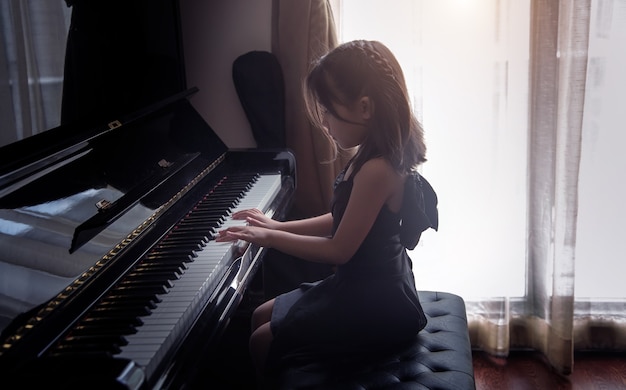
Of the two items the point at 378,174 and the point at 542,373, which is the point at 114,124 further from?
the point at 542,373

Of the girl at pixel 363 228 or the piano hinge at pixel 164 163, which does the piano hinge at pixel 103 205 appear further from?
the piano hinge at pixel 164 163

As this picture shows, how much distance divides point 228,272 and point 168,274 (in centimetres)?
16

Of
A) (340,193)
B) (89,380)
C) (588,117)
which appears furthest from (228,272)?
(588,117)

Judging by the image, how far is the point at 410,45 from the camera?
7.98ft

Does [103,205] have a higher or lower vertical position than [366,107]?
lower

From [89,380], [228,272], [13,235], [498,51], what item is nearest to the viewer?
[89,380]

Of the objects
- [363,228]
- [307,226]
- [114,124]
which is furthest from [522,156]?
[114,124]

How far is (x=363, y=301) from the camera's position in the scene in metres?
1.66

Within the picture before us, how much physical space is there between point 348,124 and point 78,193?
1.98 ft

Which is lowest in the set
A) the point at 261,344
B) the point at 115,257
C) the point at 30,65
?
the point at 261,344

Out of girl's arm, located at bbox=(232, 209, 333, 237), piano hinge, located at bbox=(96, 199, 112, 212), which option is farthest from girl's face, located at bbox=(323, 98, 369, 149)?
piano hinge, located at bbox=(96, 199, 112, 212)

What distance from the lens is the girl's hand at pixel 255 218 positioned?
1.77m

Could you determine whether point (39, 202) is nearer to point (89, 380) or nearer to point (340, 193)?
point (89, 380)

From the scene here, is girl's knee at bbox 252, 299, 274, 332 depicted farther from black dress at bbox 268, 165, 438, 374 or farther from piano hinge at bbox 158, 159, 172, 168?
piano hinge at bbox 158, 159, 172, 168
